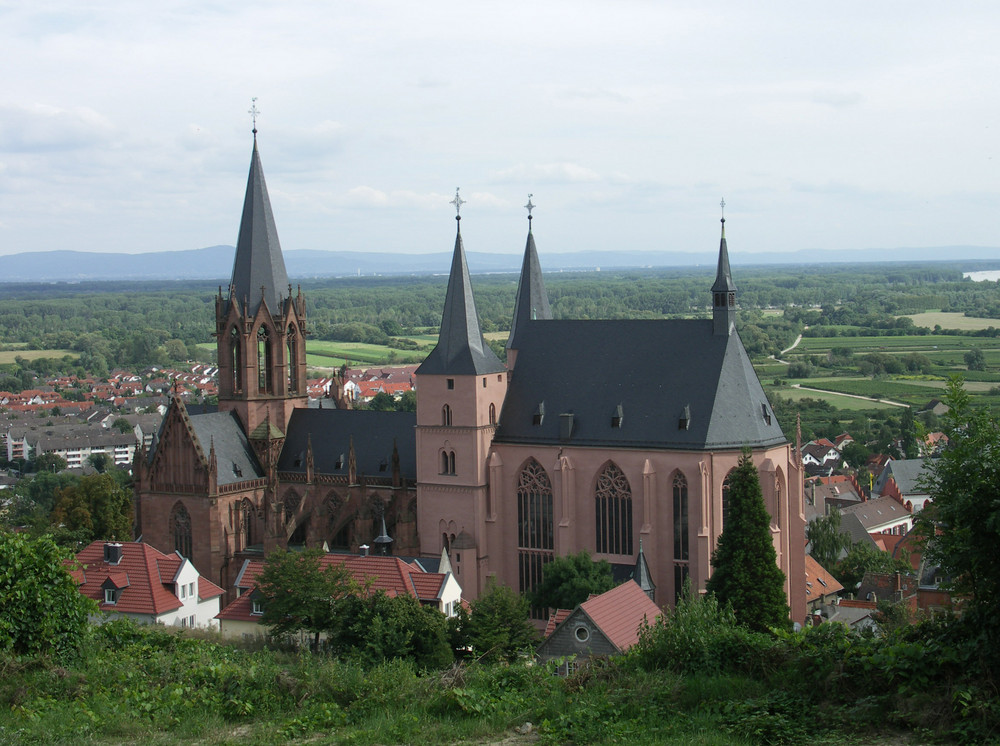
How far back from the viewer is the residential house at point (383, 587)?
156ft

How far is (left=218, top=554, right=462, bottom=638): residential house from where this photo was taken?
4753 cm

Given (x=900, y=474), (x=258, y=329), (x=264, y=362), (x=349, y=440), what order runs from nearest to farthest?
(x=349, y=440)
(x=258, y=329)
(x=264, y=362)
(x=900, y=474)

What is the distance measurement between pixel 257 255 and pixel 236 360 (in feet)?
18.1

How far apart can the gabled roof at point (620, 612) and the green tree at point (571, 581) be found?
820 centimetres

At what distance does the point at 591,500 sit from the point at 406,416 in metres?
11.3

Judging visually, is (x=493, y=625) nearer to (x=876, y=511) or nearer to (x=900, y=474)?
(x=876, y=511)

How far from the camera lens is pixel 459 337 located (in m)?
56.2

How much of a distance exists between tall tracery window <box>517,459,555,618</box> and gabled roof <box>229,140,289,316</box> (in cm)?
1671

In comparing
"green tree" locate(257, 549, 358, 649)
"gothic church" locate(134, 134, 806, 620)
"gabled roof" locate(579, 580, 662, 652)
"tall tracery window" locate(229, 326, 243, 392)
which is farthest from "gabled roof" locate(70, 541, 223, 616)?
"gabled roof" locate(579, 580, 662, 652)

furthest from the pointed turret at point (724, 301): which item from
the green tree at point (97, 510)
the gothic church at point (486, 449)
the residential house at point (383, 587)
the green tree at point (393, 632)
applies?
the green tree at point (97, 510)

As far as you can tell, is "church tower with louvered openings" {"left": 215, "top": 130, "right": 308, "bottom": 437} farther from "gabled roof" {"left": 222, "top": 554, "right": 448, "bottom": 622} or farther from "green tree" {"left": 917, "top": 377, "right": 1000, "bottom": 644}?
"green tree" {"left": 917, "top": 377, "right": 1000, "bottom": 644}

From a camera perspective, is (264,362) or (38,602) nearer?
(38,602)

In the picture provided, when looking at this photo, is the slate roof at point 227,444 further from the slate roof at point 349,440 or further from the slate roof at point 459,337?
the slate roof at point 459,337

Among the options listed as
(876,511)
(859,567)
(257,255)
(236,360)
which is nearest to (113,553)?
(236,360)
